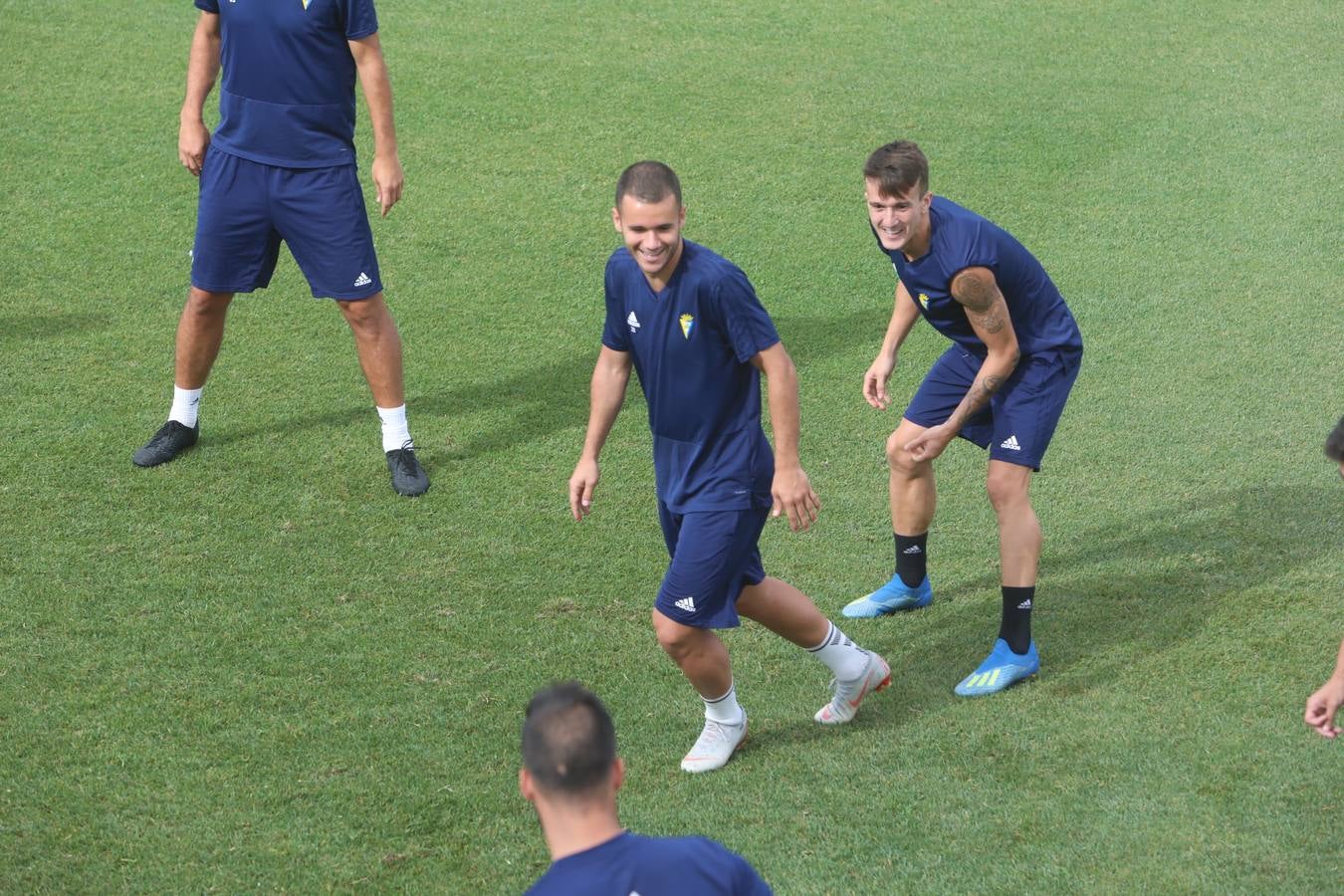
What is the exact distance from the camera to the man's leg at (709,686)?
15.7 feet

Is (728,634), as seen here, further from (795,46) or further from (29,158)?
(795,46)

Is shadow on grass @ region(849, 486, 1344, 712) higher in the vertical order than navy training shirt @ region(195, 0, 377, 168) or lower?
lower

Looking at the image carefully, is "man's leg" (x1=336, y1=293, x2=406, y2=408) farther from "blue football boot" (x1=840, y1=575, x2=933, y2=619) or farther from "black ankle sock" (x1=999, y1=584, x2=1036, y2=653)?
"black ankle sock" (x1=999, y1=584, x2=1036, y2=653)

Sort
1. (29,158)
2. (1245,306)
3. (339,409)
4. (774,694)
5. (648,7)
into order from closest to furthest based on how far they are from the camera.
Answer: (774,694)
(339,409)
(1245,306)
(29,158)
(648,7)

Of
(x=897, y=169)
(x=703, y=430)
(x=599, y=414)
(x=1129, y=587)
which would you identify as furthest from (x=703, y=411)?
(x=1129, y=587)

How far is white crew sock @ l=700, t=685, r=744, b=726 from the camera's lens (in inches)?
195

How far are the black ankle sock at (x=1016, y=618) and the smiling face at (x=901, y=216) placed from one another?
1.32 m

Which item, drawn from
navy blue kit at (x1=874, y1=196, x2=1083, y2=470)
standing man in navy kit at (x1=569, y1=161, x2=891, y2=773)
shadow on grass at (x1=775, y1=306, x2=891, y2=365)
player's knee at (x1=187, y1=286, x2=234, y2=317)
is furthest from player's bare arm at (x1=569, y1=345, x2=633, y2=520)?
shadow on grass at (x1=775, y1=306, x2=891, y2=365)

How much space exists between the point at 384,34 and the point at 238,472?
22.7ft

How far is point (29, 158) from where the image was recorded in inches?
411

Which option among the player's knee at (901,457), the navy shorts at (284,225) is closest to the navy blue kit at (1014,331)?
the player's knee at (901,457)

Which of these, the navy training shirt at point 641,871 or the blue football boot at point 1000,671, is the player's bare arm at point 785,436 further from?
the navy training shirt at point 641,871

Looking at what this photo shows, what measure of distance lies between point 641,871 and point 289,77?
4.85 m

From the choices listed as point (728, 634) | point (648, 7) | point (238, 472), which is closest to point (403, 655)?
point (728, 634)
